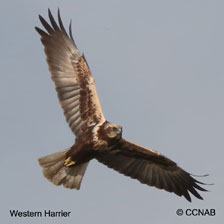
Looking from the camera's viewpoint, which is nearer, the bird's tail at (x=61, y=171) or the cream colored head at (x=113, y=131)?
the cream colored head at (x=113, y=131)

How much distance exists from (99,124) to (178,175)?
10.2ft

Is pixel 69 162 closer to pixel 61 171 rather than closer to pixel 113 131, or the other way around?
pixel 61 171

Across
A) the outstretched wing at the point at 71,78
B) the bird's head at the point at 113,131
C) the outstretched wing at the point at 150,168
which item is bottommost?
the outstretched wing at the point at 150,168

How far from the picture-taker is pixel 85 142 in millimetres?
12688

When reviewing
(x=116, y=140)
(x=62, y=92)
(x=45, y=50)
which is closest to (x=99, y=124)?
(x=116, y=140)

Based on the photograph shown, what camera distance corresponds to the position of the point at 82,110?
13.3 m

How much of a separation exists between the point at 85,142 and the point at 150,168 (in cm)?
244

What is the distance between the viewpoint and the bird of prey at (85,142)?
12.7m

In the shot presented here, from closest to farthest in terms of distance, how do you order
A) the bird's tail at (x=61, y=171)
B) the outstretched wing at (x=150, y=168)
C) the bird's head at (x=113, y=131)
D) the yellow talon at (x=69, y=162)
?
1. the bird's head at (x=113, y=131)
2. the yellow talon at (x=69, y=162)
3. the bird's tail at (x=61, y=171)
4. the outstretched wing at (x=150, y=168)

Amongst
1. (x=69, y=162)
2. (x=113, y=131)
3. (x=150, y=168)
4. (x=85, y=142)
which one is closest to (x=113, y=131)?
(x=113, y=131)

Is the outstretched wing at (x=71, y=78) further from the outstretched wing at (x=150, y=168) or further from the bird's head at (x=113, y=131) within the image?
the outstretched wing at (x=150, y=168)

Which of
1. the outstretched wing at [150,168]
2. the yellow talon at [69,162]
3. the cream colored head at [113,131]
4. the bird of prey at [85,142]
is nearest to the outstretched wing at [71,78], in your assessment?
the bird of prey at [85,142]

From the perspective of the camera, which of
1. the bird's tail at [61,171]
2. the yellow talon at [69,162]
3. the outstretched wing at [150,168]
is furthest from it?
the outstretched wing at [150,168]

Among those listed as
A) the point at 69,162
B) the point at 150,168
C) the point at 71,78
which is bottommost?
the point at 150,168
